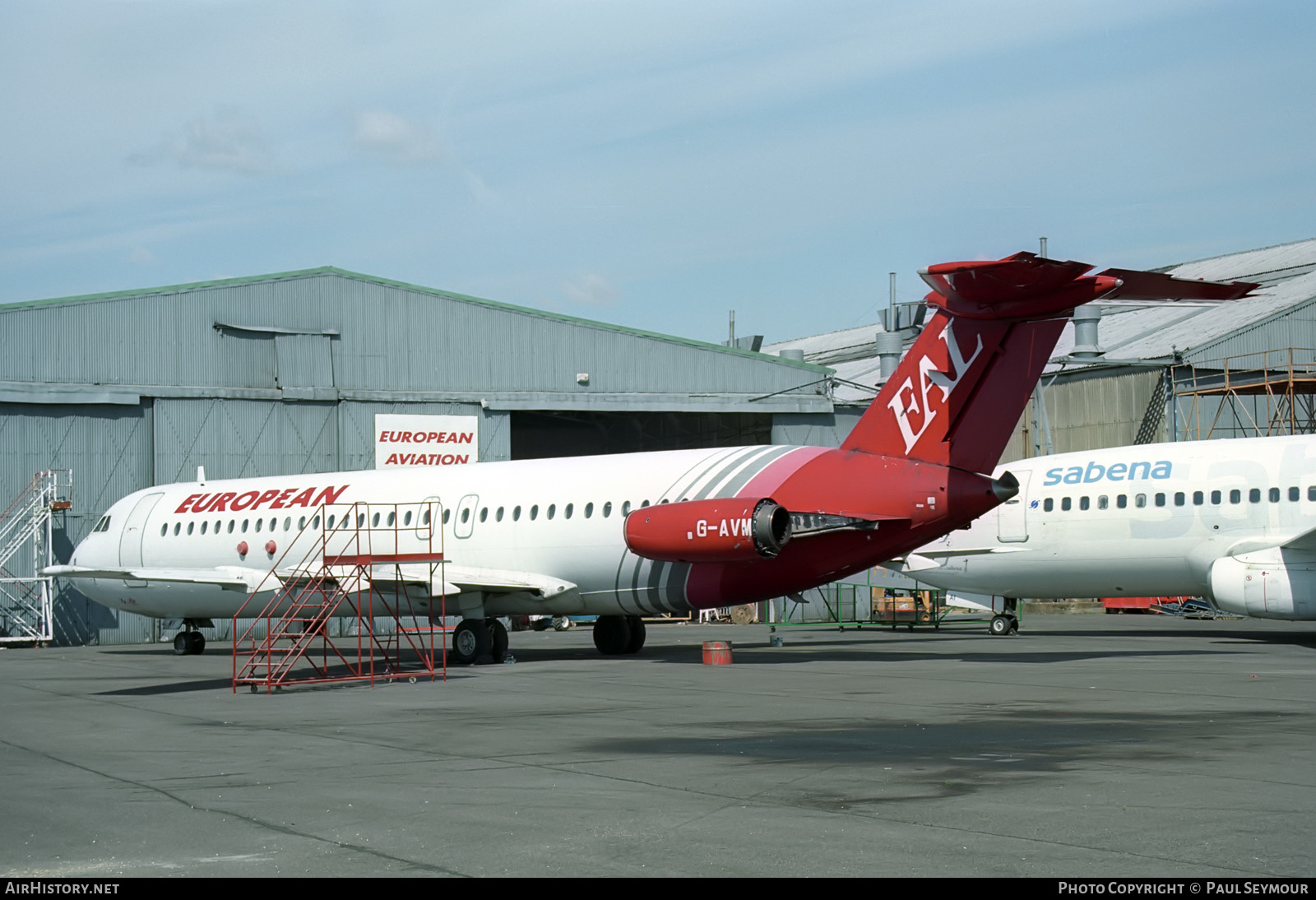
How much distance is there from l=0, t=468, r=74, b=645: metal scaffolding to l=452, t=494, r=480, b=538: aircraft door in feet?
46.6

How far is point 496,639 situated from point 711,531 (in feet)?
18.6

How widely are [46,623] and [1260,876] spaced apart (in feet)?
110

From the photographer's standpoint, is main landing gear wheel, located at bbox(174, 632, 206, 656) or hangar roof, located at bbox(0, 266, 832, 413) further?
hangar roof, located at bbox(0, 266, 832, 413)

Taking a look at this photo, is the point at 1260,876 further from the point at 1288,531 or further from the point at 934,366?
the point at 1288,531

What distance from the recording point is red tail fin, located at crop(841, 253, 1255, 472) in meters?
17.3

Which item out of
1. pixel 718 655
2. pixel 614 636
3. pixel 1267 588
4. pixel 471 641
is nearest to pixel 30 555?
pixel 471 641

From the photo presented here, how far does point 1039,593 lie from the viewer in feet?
94.3

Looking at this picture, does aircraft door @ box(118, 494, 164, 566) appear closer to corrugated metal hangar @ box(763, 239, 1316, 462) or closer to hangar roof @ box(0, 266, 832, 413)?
hangar roof @ box(0, 266, 832, 413)

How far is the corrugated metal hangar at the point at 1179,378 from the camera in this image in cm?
4181

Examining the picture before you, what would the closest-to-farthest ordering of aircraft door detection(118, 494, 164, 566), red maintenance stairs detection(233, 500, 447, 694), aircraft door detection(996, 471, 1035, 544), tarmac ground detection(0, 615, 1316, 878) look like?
1. tarmac ground detection(0, 615, 1316, 878)
2. red maintenance stairs detection(233, 500, 447, 694)
3. aircraft door detection(996, 471, 1035, 544)
4. aircraft door detection(118, 494, 164, 566)

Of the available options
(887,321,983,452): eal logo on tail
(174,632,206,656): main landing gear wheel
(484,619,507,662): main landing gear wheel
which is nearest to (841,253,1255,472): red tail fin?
(887,321,983,452): eal logo on tail

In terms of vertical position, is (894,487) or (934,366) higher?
(934,366)

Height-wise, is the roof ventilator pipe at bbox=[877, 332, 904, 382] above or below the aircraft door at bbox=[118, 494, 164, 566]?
above

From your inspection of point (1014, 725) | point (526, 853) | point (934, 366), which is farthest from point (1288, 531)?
point (526, 853)
